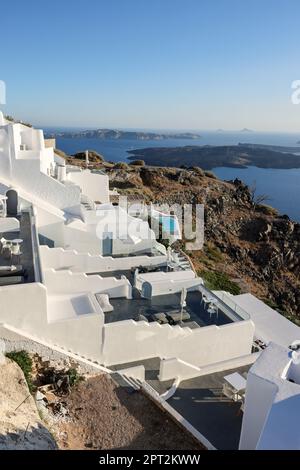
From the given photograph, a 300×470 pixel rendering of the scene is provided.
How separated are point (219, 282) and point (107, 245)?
486 inches

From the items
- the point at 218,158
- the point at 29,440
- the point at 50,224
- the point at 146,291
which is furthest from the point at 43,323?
the point at 218,158

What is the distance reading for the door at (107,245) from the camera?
22016mm

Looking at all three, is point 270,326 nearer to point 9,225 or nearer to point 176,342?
point 176,342

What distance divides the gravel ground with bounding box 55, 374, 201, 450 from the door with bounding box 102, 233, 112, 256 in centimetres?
975

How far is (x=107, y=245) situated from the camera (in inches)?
870

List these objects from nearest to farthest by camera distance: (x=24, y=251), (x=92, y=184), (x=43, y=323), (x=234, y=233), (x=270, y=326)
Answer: (x=43, y=323)
(x=24, y=251)
(x=270, y=326)
(x=92, y=184)
(x=234, y=233)

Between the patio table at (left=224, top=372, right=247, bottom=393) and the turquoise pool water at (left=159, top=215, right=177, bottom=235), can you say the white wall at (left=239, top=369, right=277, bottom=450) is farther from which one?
the turquoise pool water at (left=159, top=215, right=177, bottom=235)

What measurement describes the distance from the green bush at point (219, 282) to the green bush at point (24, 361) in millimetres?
18570

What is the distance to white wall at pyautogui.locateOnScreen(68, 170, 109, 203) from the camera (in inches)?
1120

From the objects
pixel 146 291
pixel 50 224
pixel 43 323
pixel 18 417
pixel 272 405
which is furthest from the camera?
pixel 50 224

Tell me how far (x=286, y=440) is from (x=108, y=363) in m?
7.95

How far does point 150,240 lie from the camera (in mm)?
22641

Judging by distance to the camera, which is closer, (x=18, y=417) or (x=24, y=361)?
(x=18, y=417)
